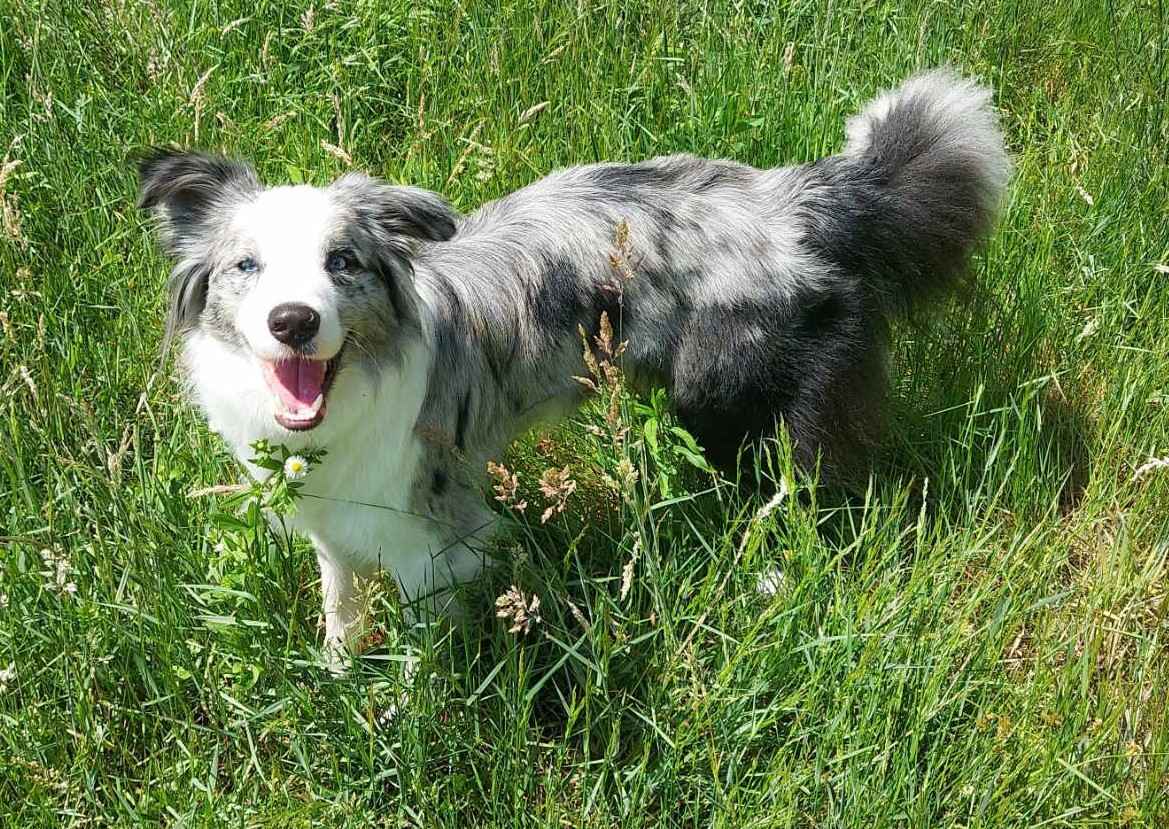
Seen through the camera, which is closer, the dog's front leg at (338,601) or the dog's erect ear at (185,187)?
the dog's erect ear at (185,187)

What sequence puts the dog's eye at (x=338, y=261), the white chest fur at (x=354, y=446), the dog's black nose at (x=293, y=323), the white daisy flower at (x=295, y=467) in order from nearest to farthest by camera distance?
the dog's black nose at (x=293, y=323)
the white daisy flower at (x=295, y=467)
the dog's eye at (x=338, y=261)
the white chest fur at (x=354, y=446)

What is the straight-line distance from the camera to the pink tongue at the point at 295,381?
254 cm

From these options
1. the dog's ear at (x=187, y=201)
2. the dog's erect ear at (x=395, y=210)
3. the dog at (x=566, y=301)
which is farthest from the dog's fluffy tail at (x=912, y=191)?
the dog's ear at (x=187, y=201)

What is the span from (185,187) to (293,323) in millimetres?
643

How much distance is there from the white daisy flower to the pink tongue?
0.37 feet

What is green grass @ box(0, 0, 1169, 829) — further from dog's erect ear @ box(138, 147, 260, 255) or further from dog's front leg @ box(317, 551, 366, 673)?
dog's erect ear @ box(138, 147, 260, 255)

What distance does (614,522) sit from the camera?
138 inches

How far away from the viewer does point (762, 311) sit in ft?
10.3

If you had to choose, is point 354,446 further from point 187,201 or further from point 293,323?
point 187,201

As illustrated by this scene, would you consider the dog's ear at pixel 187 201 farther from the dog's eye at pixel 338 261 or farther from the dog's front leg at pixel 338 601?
the dog's front leg at pixel 338 601

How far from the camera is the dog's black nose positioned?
2367 millimetres

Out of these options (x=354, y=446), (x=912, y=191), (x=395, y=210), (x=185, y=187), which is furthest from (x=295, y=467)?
(x=912, y=191)

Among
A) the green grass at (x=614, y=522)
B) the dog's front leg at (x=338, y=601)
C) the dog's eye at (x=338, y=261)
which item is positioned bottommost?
the dog's front leg at (x=338, y=601)

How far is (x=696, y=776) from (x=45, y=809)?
1408 mm
